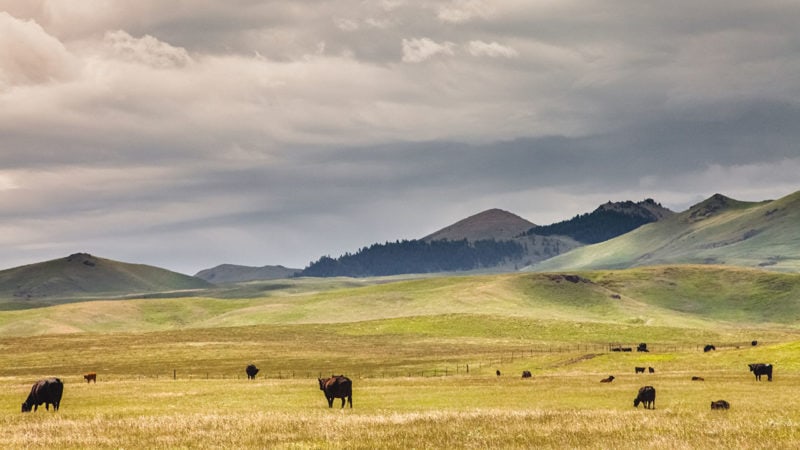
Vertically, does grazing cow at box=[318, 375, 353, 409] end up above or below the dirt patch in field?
above

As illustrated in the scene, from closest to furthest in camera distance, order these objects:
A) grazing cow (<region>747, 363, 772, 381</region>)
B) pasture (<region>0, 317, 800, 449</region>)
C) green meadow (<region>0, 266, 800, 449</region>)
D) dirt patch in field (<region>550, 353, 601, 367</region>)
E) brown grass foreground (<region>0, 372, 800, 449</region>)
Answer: brown grass foreground (<region>0, 372, 800, 449</region>) → pasture (<region>0, 317, 800, 449</region>) → green meadow (<region>0, 266, 800, 449</region>) → grazing cow (<region>747, 363, 772, 381</region>) → dirt patch in field (<region>550, 353, 601, 367</region>)

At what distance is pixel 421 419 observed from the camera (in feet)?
114

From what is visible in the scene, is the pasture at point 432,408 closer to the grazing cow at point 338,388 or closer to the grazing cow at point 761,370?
the grazing cow at point 338,388

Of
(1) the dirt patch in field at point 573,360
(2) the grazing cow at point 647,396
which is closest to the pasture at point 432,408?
(1) the dirt patch in field at point 573,360

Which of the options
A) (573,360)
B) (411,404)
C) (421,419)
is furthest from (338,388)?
(573,360)

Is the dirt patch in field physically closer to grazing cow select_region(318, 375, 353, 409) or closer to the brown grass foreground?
the brown grass foreground

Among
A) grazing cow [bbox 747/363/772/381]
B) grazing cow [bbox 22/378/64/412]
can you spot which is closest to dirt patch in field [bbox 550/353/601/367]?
grazing cow [bbox 747/363/772/381]

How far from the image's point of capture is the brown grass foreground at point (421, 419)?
27.7 m

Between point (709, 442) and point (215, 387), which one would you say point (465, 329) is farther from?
point (709, 442)

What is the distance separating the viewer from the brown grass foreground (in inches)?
1091

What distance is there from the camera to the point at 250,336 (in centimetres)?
18488

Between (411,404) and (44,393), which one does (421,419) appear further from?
(44,393)

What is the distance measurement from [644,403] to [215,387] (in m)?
35.7

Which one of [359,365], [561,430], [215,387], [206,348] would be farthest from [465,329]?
[561,430]
